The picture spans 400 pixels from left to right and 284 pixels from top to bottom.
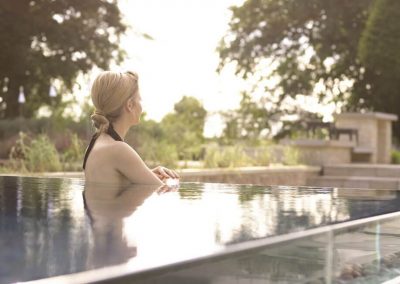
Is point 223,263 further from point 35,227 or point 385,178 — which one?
point 385,178

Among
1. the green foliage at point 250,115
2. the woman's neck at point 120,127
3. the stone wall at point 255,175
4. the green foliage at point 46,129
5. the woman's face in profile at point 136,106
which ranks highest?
the green foliage at point 250,115

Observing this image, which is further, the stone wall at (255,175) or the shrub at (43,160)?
the stone wall at (255,175)

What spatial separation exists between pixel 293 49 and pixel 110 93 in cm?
2536

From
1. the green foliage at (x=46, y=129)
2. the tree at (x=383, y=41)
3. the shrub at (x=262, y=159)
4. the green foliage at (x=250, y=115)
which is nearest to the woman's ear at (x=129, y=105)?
the shrub at (x=262, y=159)

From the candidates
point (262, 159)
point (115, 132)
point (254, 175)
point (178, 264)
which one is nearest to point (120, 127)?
point (115, 132)

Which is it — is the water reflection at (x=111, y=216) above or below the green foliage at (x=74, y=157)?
below

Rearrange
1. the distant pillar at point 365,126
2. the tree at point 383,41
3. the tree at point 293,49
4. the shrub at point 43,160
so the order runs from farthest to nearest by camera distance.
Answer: the tree at point 293,49 → the tree at point 383,41 → the distant pillar at point 365,126 → the shrub at point 43,160

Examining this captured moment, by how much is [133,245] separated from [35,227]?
0.40 meters

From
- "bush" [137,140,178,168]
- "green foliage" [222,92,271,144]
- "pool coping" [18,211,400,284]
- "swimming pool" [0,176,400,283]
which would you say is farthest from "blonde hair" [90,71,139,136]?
"green foliage" [222,92,271,144]

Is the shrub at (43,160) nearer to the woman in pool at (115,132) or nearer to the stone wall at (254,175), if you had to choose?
the stone wall at (254,175)

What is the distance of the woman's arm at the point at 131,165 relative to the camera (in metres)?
3.25

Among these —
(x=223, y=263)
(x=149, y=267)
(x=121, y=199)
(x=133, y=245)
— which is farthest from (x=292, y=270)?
(x=121, y=199)

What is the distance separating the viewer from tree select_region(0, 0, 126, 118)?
19.5 m

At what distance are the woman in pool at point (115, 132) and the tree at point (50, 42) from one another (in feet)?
55.3
